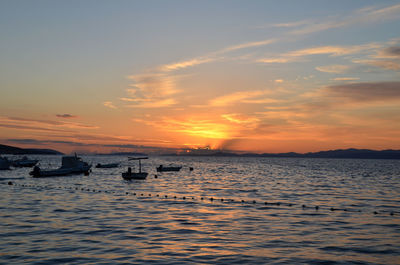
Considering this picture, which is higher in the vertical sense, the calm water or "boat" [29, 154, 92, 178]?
"boat" [29, 154, 92, 178]

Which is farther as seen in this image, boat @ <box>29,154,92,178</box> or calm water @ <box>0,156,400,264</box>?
boat @ <box>29,154,92,178</box>

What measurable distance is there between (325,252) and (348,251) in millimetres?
1673

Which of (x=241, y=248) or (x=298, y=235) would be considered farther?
(x=298, y=235)

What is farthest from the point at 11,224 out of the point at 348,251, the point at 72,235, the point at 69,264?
the point at 348,251

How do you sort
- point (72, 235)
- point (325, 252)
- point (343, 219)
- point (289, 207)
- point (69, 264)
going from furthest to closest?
point (289, 207) → point (343, 219) → point (72, 235) → point (325, 252) → point (69, 264)

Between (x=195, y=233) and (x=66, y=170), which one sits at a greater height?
(x=66, y=170)

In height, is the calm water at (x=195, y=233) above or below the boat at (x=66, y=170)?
below

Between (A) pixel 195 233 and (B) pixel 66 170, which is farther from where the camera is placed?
(B) pixel 66 170

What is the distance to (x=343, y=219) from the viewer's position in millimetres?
35375

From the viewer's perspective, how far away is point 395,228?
31.3 meters

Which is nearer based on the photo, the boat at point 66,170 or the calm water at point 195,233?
the calm water at point 195,233

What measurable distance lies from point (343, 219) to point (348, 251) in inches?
532

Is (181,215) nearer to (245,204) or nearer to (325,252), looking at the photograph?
(245,204)

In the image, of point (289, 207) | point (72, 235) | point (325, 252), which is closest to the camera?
point (325, 252)
